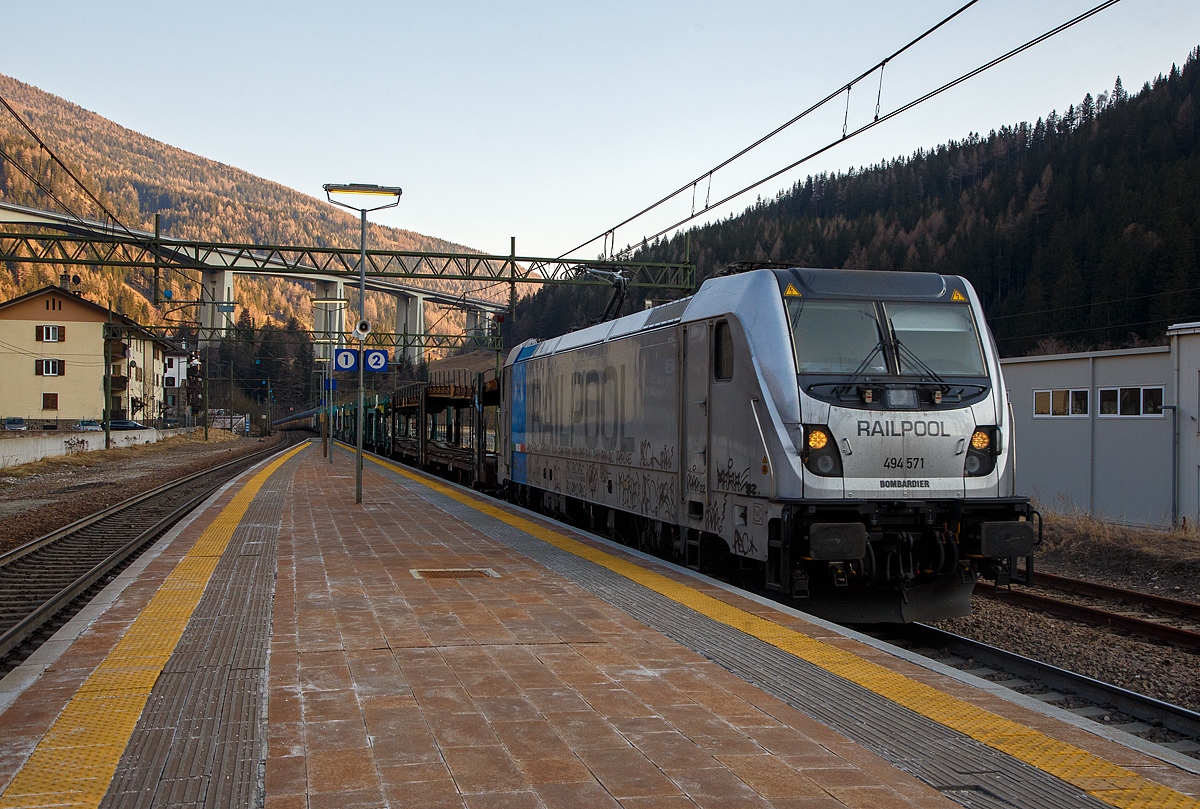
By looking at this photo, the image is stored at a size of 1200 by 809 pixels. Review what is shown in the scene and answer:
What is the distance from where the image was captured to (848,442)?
26.0 feet

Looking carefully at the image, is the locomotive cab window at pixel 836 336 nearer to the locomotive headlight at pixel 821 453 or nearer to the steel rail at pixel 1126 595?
the locomotive headlight at pixel 821 453

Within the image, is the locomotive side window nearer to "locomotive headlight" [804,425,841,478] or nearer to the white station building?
"locomotive headlight" [804,425,841,478]

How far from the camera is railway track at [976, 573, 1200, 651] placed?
8500mm

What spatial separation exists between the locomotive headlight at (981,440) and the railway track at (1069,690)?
1.64m

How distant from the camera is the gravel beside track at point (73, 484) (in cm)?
1650

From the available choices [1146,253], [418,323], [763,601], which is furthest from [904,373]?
[418,323]

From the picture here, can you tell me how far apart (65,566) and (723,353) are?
798 cm

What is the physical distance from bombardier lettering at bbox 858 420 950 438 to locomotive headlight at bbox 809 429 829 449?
31 cm

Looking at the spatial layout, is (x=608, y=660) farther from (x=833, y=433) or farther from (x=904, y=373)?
(x=904, y=373)

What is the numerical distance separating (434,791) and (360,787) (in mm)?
290

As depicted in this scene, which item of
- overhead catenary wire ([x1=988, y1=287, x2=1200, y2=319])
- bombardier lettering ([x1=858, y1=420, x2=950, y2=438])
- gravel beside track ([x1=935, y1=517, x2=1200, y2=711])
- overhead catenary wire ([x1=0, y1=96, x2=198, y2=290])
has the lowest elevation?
gravel beside track ([x1=935, y1=517, x2=1200, y2=711])

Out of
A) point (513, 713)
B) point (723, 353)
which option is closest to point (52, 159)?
point (723, 353)

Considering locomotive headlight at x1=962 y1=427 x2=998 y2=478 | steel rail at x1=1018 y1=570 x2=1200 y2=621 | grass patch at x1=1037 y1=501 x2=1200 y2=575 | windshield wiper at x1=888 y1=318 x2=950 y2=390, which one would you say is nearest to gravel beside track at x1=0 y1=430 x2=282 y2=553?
windshield wiper at x1=888 y1=318 x2=950 y2=390

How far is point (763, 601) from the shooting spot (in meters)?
7.80
